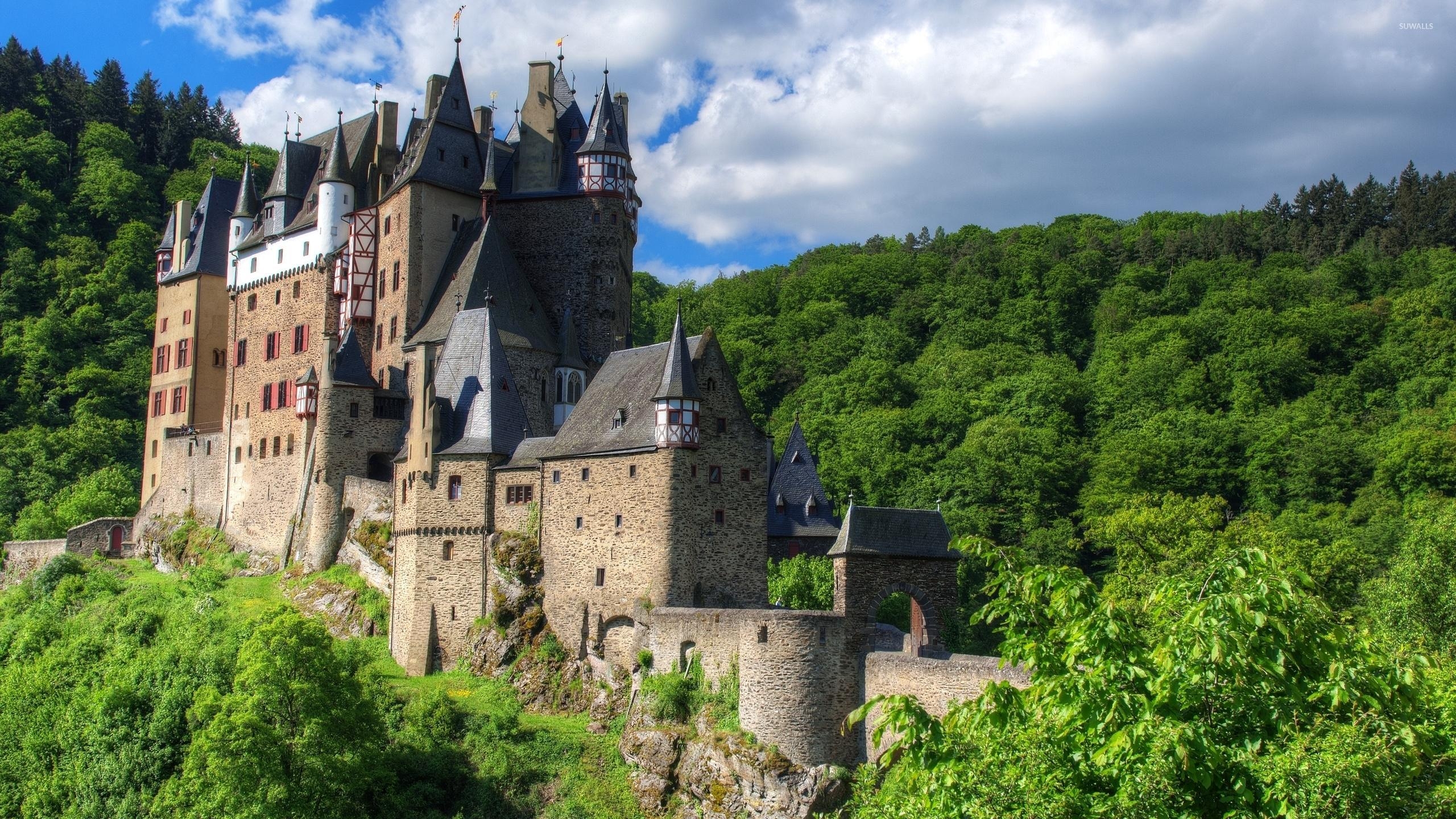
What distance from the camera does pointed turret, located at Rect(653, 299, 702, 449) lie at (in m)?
37.5

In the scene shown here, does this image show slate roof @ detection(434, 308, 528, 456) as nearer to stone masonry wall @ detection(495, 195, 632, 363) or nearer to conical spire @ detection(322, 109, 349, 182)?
stone masonry wall @ detection(495, 195, 632, 363)

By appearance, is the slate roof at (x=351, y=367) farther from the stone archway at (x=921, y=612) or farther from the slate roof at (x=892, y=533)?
the stone archway at (x=921, y=612)

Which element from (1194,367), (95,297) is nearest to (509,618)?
(1194,367)

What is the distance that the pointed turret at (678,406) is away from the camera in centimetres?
3750

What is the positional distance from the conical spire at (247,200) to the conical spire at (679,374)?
95.3 feet

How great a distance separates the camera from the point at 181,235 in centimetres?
6431

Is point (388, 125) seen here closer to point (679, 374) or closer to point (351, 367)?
point (351, 367)

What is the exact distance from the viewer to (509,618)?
40781mm

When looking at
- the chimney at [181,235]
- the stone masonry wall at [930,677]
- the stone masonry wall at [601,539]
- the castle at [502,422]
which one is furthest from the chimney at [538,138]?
Answer: the stone masonry wall at [930,677]

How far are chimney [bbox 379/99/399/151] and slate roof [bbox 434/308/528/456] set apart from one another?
39.9ft

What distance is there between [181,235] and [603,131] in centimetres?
2396

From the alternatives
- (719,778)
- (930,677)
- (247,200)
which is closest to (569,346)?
(719,778)

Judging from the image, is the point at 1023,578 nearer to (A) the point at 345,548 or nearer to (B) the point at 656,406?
(B) the point at 656,406

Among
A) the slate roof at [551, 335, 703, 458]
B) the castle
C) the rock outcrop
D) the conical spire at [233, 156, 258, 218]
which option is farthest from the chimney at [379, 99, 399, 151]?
the rock outcrop
